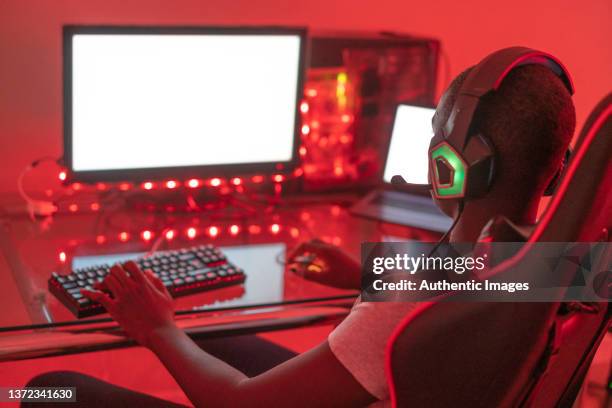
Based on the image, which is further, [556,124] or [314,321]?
[314,321]

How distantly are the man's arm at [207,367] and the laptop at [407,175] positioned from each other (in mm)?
683

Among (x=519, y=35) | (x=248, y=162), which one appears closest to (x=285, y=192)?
(x=248, y=162)

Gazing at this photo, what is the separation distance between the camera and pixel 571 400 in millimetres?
993

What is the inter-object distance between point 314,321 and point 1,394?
2.38ft

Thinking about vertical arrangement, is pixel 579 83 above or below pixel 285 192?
above

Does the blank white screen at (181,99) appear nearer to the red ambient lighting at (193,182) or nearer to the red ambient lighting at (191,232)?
the red ambient lighting at (193,182)

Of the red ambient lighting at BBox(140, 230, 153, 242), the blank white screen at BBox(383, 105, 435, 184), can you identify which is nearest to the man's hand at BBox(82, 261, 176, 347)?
the red ambient lighting at BBox(140, 230, 153, 242)

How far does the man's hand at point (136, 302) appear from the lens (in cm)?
120

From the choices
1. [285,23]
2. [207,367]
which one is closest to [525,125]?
[207,367]

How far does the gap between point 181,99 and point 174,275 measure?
47 centimetres

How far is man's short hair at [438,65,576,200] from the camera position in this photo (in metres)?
0.83

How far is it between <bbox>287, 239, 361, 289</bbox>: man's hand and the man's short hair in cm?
63

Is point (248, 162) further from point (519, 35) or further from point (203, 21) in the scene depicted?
point (519, 35)

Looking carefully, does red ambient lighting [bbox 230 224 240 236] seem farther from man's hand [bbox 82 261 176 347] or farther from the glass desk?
man's hand [bbox 82 261 176 347]
